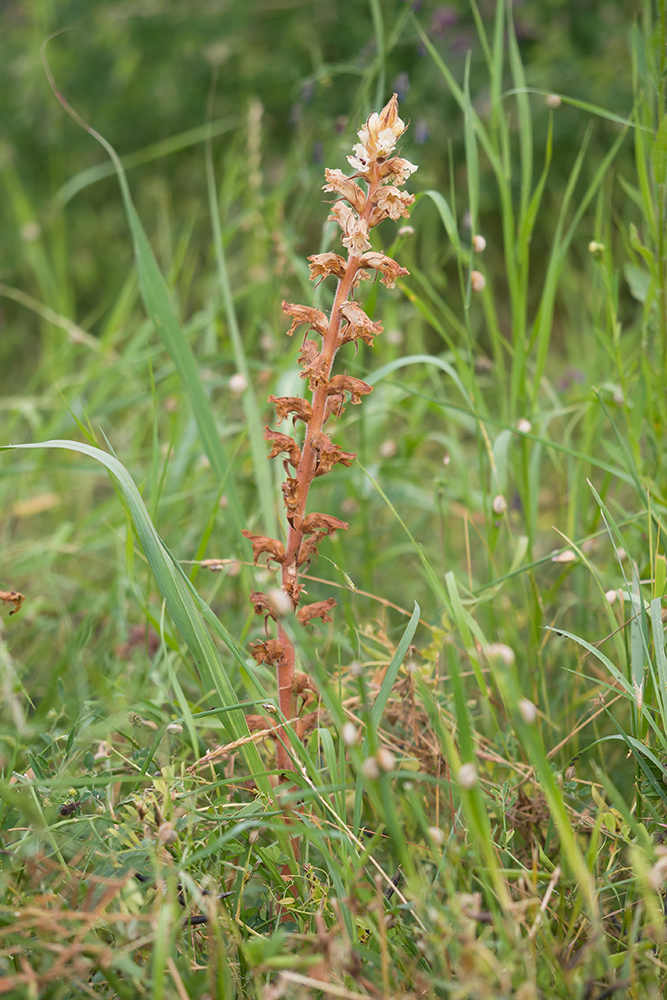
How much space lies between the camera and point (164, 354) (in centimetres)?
237

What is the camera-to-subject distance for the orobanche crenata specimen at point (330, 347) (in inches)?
36.6

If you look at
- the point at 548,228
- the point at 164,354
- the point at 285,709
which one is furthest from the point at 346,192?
the point at 548,228

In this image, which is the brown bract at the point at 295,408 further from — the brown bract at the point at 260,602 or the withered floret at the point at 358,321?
the brown bract at the point at 260,602

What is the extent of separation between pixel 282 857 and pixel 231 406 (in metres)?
1.69

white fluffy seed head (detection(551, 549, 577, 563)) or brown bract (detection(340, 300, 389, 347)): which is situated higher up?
brown bract (detection(340, 300, 389, 347))

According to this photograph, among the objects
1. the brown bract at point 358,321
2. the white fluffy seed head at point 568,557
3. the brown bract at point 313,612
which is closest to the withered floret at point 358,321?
the brown bract at point 358,321

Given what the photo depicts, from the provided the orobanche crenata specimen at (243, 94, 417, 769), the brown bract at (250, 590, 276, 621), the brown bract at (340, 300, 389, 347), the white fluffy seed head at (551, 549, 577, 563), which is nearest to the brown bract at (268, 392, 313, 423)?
the orobanche crenata specimen at (243, 94, 417, 769)

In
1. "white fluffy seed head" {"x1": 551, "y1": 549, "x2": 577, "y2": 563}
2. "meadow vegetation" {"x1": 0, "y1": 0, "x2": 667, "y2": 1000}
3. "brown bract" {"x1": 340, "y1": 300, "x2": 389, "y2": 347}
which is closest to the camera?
"meadow vegetation" {"x1": 0, "y1": 0, "x2": 667, "y2": 1000}

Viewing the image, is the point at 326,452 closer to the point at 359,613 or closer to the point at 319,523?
the point at 319,523

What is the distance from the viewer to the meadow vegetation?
83cm

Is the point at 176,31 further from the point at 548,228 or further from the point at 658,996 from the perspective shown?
the point at 658,996

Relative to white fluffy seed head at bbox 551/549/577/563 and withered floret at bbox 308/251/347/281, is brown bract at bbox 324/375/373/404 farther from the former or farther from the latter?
white fluffy seed head at bbox 551/549/577/563

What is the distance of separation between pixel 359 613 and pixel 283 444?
721mm

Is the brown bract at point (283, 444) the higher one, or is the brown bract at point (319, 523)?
the brown bract at point (283, 444)
